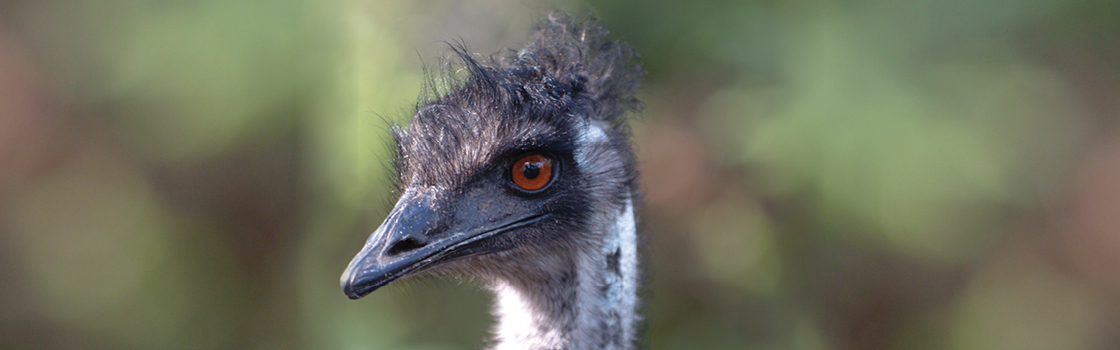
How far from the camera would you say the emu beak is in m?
0.87

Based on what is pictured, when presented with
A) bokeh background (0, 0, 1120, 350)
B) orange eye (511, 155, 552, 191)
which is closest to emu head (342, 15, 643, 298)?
orange eye (511, 155, 552, 191)

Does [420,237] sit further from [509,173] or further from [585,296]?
[585,296]

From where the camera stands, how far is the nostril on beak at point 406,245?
907mm

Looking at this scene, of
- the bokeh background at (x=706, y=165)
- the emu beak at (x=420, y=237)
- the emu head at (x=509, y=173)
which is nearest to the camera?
the emu beak at (x=420, y=237)

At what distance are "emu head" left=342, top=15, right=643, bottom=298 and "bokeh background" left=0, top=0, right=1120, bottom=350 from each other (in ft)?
1.65

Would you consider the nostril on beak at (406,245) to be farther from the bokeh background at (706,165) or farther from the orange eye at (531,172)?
the bokeh background at (706,165)

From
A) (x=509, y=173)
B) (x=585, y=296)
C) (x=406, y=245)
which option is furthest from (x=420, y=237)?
(x=585, y=296)

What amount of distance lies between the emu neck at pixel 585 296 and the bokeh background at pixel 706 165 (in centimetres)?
46

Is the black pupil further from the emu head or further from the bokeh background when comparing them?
the bokeh background

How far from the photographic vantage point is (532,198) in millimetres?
1046

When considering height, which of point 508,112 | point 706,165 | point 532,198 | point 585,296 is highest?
point 706,165

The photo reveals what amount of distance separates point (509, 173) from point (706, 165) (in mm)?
1085

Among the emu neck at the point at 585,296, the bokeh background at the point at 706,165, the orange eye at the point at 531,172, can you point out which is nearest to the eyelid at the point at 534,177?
the orange eye at the point at 531,172

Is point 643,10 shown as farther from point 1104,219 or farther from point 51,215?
point 51,215
